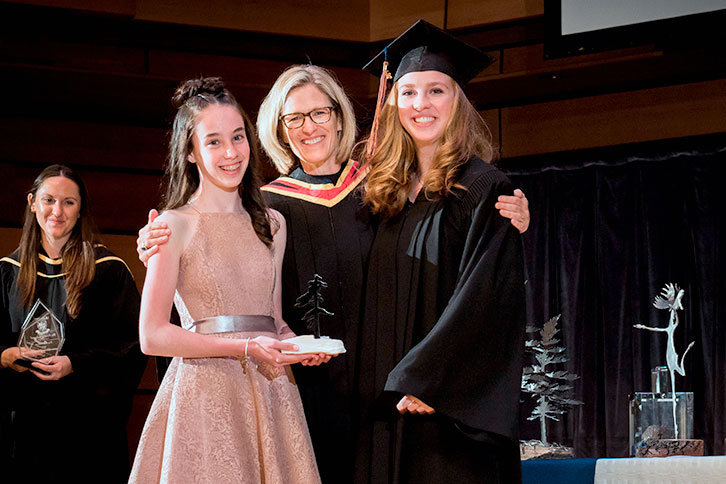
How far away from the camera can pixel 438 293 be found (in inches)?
113

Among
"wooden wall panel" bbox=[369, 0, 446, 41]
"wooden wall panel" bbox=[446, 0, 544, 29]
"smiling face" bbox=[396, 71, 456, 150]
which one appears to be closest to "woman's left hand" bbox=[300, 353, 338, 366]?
"smiling face" bbox=[396, 71, 456, 150]

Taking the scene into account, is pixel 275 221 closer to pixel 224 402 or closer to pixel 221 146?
pixel 221 146

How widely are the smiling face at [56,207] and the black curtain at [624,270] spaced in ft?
11.2

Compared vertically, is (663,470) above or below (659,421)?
below

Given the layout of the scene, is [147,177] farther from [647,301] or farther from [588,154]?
[647,301]

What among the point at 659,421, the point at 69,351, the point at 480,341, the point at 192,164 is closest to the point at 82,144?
the point at 69,351

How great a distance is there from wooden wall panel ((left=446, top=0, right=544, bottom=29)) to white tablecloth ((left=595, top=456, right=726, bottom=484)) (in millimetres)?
3723

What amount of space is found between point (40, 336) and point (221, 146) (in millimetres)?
2148

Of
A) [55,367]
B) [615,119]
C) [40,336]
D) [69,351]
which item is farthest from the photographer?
[615,119]

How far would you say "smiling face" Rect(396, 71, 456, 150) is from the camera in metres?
3.04

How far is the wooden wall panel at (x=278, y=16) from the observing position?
6.81 m

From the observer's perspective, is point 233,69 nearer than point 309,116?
No

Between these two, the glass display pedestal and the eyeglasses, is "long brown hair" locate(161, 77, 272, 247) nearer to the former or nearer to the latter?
the eyeglasses

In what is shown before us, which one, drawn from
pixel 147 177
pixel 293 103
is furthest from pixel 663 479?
pixel 147 177
